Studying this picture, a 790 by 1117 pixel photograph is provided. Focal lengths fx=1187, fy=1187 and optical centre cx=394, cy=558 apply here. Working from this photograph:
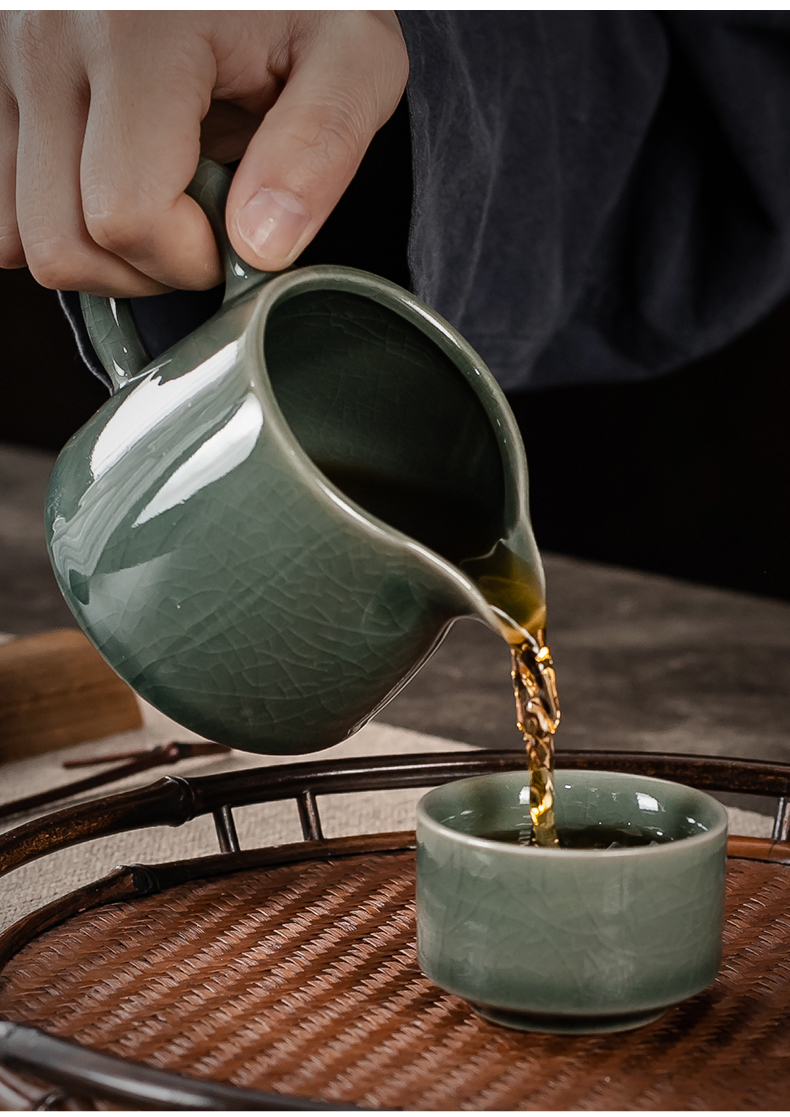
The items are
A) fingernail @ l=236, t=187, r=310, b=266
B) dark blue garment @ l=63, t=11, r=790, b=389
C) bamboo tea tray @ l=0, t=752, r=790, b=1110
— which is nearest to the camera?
bamboo tea tray @ l=0, t=752, r=790, b=1110

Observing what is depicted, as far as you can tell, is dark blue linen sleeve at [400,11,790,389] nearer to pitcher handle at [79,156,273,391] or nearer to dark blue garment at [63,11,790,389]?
dark blue garment at [63,11,790,389]

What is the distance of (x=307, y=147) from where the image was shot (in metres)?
0.54

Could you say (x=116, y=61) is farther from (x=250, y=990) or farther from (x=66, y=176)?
(x=250, y=990)

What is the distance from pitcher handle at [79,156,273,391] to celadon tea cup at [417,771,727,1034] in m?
0.25

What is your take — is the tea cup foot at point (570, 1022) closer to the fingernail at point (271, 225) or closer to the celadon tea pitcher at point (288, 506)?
the celadon tea pitcher at point (288, 506)

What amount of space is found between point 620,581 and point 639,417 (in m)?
0.38

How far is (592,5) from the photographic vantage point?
1.25m

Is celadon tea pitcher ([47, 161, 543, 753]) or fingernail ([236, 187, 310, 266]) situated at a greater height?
fingernail ([236, 187, 310, 266])

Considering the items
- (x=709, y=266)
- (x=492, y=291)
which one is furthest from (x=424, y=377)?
(x=709, y=266)

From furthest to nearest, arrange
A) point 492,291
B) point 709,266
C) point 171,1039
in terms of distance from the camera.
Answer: point 709,266 < point 492,291 < point 171,1039

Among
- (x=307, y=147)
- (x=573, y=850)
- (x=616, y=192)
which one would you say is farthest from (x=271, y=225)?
(x=616, y=192)

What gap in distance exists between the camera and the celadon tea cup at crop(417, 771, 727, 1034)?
1.41ft

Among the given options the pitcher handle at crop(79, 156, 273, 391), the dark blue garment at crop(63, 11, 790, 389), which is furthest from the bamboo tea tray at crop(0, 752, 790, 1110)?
the dark blue garment at crop(63, 11, 790, 389)

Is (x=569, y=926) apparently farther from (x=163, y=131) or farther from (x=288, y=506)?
(x=163, y=131)
